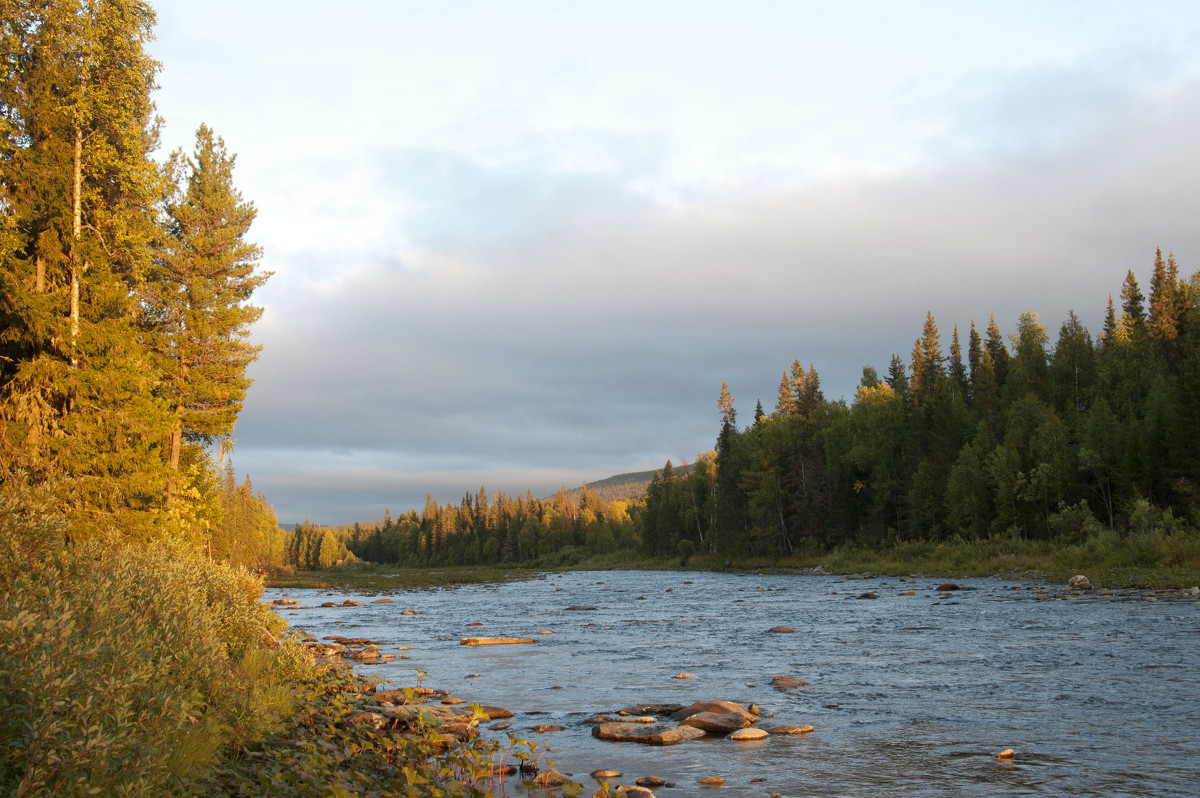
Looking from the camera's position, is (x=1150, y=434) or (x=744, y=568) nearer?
(x=1150, y=434)

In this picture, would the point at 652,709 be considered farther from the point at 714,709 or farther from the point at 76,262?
the point at 76,262

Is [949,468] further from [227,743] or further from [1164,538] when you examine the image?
[227,743]

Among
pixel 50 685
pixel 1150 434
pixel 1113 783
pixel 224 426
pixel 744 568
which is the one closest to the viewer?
pixel 50 685

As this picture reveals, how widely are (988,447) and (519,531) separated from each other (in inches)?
4396

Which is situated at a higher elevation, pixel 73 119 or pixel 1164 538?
pixel 73 119

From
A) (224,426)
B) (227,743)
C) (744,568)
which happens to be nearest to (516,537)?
(744,568)

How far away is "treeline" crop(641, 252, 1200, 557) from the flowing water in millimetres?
27504

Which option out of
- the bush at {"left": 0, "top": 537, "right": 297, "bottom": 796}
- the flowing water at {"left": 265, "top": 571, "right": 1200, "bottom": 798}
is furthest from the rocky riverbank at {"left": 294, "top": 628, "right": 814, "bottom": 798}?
the bush at {"left": 0, "top": 537, "right": 297, "bottom": 796}

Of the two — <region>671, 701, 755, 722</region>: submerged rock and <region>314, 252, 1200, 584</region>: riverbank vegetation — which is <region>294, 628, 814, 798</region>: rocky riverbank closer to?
<region>671, 701, 755, 722</region>: submerged rock

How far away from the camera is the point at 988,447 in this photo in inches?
2746

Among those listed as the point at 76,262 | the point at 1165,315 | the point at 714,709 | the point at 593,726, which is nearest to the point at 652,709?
the point at 714,709

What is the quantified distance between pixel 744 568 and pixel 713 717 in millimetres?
73834

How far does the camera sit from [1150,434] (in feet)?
175

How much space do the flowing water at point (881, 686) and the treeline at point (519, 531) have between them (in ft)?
350
